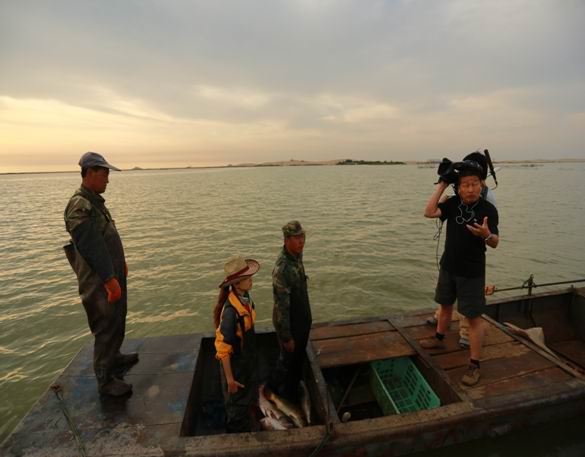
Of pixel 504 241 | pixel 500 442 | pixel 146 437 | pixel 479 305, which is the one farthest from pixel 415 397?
pixel 504 241

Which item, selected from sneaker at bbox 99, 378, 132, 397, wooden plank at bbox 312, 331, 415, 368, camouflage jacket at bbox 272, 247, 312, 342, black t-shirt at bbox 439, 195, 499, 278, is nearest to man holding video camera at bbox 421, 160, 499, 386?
black t-shirt at bbox 439, 195, 499, 278

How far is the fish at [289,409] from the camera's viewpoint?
3.92 metres

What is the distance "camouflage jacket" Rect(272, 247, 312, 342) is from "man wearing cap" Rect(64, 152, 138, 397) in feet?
5.91

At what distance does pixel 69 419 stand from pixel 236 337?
2.10 m

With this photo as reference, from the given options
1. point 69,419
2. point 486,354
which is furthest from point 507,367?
point 69,419

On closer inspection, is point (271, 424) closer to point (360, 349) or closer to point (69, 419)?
point (360, 349)

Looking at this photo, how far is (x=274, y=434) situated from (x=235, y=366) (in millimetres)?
822

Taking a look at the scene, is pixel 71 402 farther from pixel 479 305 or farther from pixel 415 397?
pixel 479 305

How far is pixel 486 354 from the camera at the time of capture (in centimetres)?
483

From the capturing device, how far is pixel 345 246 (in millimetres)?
16016

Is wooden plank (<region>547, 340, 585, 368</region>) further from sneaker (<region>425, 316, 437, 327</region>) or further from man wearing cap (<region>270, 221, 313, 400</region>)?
man wearing cap (<region>270, 221, 313, 400</region>)

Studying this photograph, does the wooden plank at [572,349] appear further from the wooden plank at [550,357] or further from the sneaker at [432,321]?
the sneaker at [432,321]

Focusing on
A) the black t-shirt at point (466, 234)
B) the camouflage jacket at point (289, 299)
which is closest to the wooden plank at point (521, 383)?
the black t-shirt at point (466, 234)

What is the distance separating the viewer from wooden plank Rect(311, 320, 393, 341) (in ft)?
17.5
